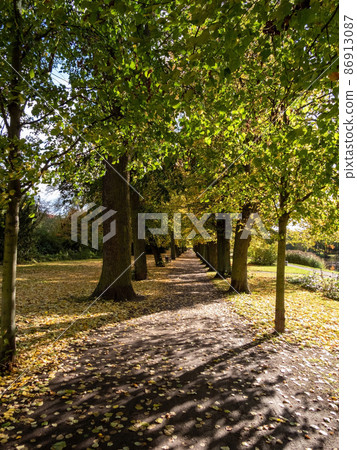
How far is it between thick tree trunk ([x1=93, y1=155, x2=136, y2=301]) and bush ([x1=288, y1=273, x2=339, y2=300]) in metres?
10.5

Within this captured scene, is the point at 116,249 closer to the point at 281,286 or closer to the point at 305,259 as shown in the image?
the point at 281,286

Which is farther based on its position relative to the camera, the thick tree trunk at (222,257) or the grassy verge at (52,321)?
the thick tree trunk at (222,257)

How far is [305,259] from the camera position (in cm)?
3022

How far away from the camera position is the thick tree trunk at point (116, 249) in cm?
1004

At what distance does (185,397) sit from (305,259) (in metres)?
29.6

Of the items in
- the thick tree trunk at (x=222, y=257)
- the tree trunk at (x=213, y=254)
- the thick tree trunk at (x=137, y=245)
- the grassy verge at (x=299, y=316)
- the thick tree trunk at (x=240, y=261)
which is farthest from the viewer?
the tree trunk at (x=213, y=254)

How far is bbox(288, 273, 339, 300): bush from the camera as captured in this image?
1460cm

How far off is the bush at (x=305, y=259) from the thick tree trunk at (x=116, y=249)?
78.0ft

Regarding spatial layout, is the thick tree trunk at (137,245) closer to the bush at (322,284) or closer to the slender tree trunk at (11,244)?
the bush at (322,284)

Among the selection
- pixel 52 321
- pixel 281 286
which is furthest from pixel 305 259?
pixel 52 321

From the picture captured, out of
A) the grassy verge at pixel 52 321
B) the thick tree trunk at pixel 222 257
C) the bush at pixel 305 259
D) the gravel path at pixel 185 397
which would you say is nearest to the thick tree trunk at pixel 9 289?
the grassy verge at pixel 52 321
